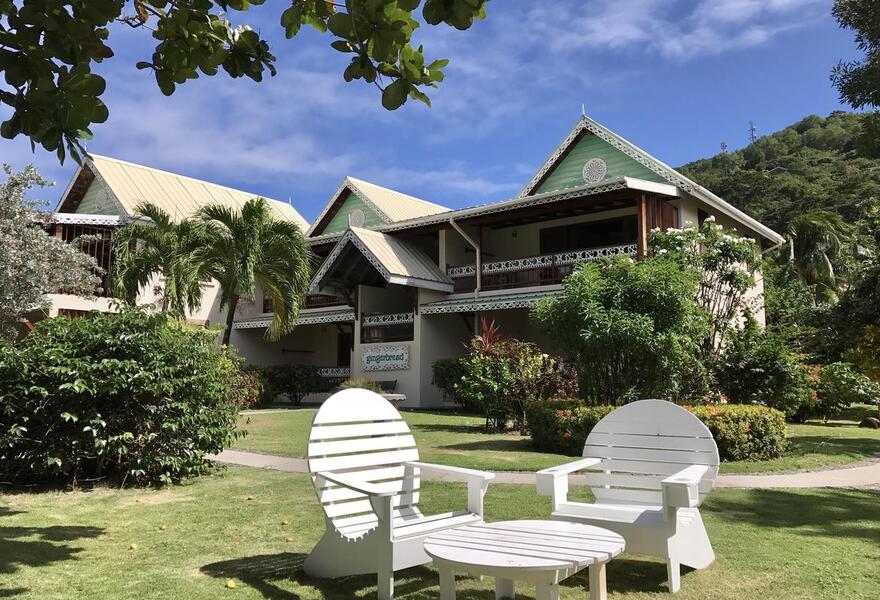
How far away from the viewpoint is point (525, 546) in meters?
3.47

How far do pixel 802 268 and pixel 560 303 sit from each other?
26180 millimetres

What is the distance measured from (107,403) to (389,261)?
1409 centimetres

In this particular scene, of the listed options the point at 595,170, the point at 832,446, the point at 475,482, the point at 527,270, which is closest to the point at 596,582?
the point at 475,482

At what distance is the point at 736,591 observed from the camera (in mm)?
4234

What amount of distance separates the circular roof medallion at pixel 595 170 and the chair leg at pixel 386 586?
1871 centimetres

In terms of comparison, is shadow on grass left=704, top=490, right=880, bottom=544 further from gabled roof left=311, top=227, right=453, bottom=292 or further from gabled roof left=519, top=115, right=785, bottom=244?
gabled roof left=311, top=227, right=453, bottom=292

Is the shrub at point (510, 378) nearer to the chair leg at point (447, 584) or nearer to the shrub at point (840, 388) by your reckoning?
the shrub at point (840, 388)

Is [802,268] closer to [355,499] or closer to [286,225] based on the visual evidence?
[286,225]

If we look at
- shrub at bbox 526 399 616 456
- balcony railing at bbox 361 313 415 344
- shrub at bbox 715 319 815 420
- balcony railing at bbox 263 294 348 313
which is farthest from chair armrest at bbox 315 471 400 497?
balcony railing at bbox 263 294 348 313

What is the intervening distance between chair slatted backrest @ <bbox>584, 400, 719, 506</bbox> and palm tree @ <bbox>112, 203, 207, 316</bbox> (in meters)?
14.5

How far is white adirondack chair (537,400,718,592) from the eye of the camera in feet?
13.9

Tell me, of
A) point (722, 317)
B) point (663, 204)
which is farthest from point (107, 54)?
point (663, 204)

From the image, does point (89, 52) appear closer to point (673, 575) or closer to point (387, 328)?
point (673, 575)

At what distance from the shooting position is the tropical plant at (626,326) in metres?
10.1
